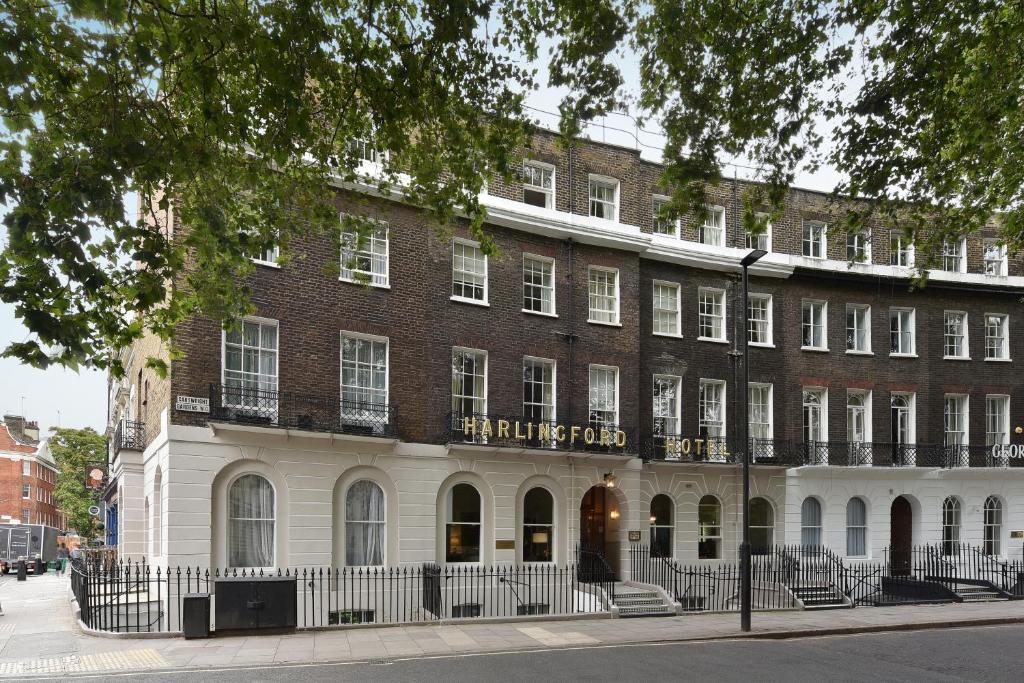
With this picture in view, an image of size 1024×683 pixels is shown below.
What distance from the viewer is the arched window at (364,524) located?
2025 cm

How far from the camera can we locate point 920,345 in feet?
96.4

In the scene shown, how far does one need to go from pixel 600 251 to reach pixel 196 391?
1156 centimetres

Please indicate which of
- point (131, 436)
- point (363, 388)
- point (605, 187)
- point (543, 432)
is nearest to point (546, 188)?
point (605, 187)

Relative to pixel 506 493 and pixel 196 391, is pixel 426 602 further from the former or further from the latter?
pixel 196 391

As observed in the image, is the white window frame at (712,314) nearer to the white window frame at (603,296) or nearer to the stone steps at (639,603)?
the white window frame at (603,296)

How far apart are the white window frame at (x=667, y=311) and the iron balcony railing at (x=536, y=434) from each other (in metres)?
3.60

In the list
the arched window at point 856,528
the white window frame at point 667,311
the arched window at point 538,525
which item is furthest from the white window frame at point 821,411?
the arched window at point 538,525

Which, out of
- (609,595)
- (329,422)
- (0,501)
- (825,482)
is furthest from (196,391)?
(0,501)

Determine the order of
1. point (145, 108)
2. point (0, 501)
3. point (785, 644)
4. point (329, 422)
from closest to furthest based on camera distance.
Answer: point (145, 108) < point (785, 644) < point (329, 422) < point (0, 501)

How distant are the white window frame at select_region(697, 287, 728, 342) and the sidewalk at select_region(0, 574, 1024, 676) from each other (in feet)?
29.0

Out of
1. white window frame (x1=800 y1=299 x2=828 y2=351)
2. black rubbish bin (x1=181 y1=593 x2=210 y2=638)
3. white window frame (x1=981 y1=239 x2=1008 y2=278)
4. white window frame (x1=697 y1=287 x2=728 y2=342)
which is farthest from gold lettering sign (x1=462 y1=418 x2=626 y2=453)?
white window frame (x1=981 y1=239 x2=1008 y2=278)

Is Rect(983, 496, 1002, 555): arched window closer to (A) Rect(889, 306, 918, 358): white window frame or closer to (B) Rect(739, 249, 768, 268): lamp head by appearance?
(A) Rect(889, 306, 918, 358): white window frame

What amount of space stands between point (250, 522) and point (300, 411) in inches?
102

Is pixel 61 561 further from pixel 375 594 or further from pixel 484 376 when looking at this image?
pixel 375 594
